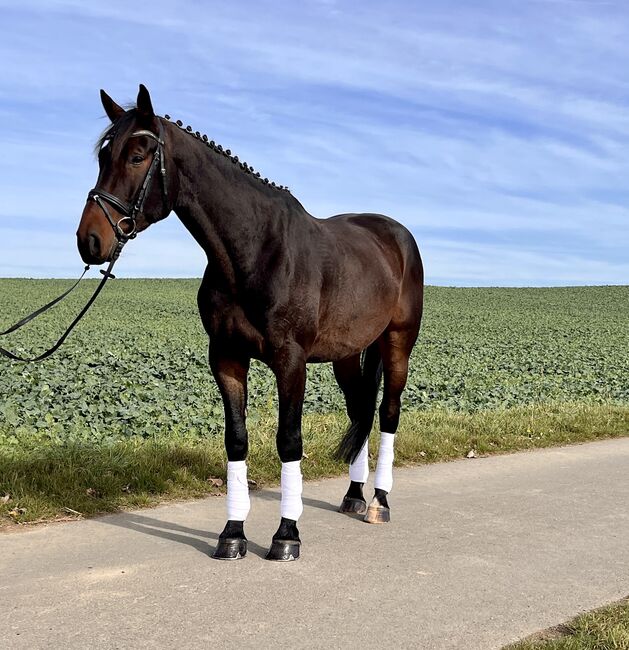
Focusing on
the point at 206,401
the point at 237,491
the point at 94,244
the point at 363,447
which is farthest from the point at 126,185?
the point at 206,401

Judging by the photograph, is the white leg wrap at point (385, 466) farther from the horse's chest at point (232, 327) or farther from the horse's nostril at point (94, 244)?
the horse's nostril at point (94, 244)

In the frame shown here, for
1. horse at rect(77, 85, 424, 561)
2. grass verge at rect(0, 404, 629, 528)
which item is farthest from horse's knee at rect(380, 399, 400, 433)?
grass verge at rect(0, 404, 629, 528)

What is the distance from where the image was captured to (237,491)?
5.15 m

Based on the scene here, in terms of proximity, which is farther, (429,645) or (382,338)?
(382,338)

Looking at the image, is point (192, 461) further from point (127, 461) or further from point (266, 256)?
point (266, 256)

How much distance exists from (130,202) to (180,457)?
11.2 ft

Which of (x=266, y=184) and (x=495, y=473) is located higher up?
(x=266, y=184)

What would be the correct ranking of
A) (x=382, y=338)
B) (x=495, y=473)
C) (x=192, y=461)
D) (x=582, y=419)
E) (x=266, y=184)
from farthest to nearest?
(x=582, y=419), (x=495, y=473), (x=192, y=461), (x=382, y=338), (x=266, y=184)

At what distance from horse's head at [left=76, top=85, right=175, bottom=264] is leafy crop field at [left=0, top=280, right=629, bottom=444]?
444 centimetres

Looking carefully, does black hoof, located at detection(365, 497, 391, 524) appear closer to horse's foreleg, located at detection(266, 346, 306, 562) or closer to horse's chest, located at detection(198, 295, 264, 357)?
horse's foreleg, located at detection(266, 346, 306, 562)

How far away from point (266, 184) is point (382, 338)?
1958mm

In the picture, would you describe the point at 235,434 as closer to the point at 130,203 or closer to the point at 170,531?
the point at 170,531

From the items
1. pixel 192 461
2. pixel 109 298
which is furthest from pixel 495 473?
pixel 109 298

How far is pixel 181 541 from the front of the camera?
17.5 ft
